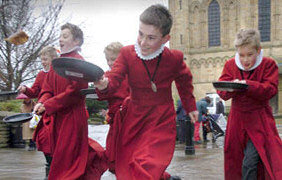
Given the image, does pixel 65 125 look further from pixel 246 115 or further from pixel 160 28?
pixel 246 115

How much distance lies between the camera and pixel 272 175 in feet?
12.9

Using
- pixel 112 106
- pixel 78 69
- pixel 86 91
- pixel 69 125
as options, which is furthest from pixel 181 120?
pixel 78 69

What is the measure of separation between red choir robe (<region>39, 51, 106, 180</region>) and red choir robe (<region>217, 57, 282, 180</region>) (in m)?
1.47

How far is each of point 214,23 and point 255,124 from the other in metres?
40.7

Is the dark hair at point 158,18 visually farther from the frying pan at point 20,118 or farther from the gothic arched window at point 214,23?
the gothic arched window at point 214,23

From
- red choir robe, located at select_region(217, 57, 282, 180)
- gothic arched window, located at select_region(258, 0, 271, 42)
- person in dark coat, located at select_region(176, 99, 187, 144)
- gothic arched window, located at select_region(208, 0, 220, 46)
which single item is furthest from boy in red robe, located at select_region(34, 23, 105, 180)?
gothic arched window, located at select_region(208, 0, 220, 46)

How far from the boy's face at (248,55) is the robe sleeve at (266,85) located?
16 cm

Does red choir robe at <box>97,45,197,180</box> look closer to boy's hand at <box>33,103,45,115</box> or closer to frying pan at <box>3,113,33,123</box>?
boy's hand at <box>33,103,45,115</box>

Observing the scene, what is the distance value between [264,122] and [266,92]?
33 centimetres

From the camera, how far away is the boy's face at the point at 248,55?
4094mm

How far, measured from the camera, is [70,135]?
4395mm

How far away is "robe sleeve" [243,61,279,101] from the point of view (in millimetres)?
3885

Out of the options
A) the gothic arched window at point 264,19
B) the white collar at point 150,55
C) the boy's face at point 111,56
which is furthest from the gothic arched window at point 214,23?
the white collar at point 150,55

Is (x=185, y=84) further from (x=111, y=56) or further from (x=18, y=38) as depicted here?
(x=18, y=38)
